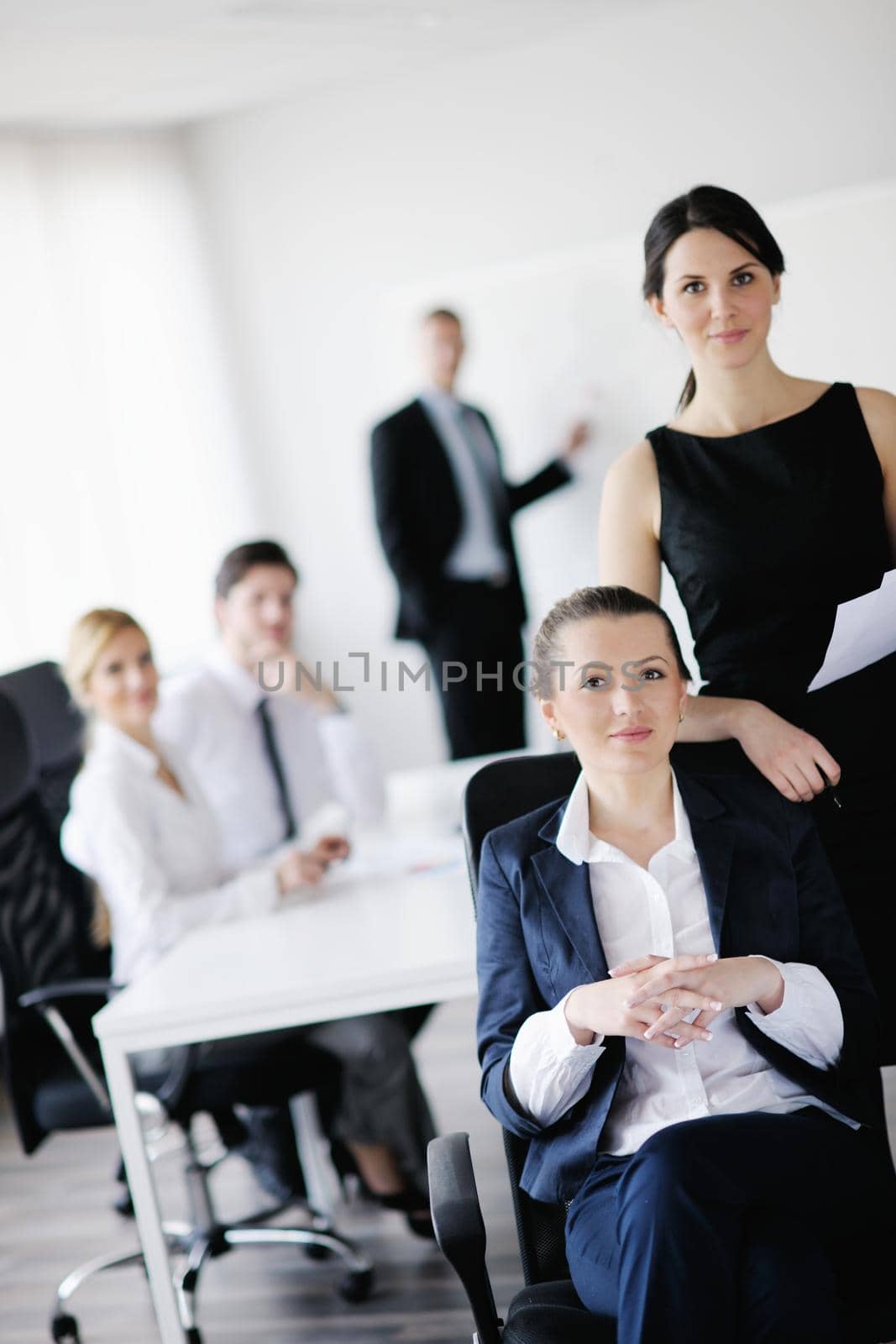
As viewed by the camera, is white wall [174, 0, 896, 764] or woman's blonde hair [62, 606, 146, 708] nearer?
white wall [174, 0, 896, 764]

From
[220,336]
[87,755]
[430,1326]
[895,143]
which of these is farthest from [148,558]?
[895,143]

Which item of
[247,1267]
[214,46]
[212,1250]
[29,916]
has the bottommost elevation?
[247,1267]

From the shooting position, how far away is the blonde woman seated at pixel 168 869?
9.45 ft

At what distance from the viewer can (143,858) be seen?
2896 mm

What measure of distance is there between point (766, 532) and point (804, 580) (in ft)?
0.27

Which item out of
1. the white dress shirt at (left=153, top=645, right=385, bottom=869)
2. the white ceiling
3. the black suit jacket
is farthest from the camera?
the black suit jacket

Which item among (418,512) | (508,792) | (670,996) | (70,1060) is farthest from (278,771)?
(670,996)

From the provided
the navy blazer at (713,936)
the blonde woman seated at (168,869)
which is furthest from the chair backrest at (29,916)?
the navy blazer at (713,936)

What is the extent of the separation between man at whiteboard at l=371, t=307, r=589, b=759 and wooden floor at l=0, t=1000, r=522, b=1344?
4.14 ft

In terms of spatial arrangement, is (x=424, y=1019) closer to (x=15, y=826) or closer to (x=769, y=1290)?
(x=15, y=826)

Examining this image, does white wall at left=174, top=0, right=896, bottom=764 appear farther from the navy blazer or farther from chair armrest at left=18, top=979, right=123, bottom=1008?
chair armrest at left=18, top=979, right=123, bottom=1008

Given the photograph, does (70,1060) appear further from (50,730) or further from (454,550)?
(454,550)

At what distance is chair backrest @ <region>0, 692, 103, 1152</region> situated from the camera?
115 inches

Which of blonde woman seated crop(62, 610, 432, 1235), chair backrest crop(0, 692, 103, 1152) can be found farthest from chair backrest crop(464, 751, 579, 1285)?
chair backrest crop(0, 692, 103, 1152)
